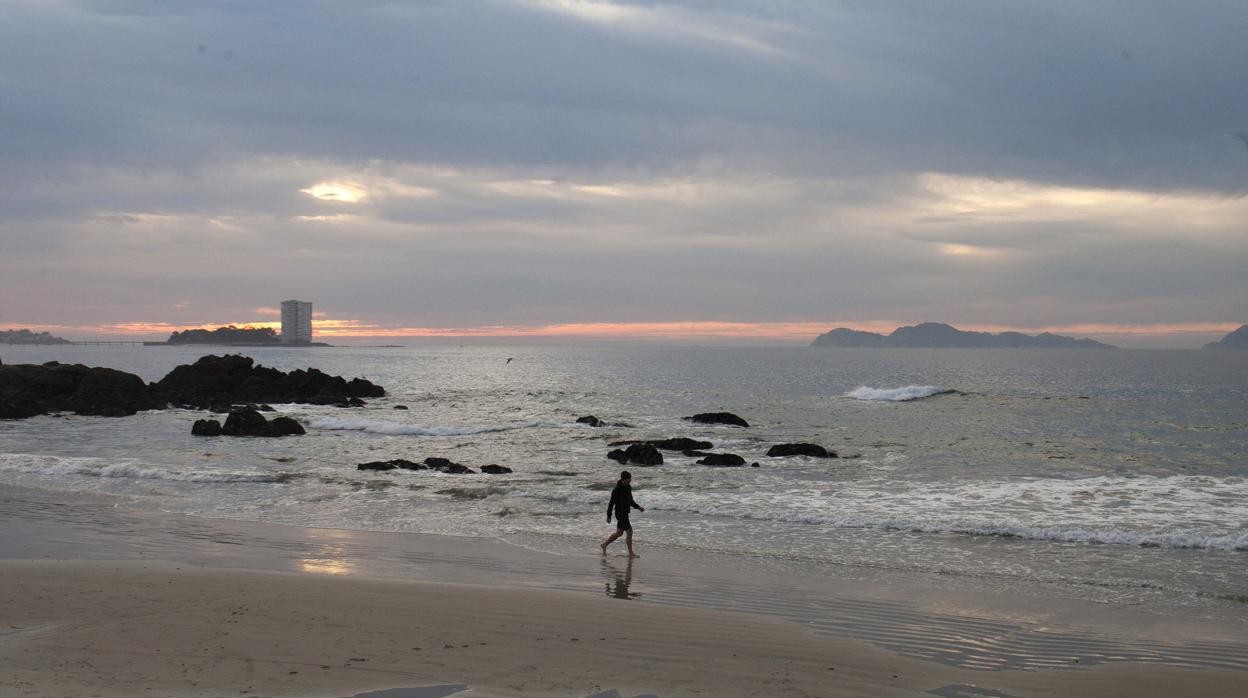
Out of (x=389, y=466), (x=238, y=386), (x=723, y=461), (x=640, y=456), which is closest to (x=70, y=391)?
(x=238, y=386)

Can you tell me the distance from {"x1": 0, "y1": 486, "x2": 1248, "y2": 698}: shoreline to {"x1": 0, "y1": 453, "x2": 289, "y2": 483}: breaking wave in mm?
6958

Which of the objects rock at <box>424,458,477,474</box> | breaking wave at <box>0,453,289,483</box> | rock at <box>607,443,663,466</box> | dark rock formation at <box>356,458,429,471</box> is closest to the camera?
breaking wave at <box>0,453,289,483</box>

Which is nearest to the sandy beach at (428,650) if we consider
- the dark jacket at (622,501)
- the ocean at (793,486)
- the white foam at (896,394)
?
the dark jacket at (622,501)

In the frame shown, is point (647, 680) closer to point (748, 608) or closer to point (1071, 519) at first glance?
point (748, 608)

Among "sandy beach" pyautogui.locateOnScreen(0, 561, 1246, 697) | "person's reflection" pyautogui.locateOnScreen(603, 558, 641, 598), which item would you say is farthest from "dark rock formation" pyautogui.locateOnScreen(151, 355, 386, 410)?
"sandy beach" pyautogui.locateOnScreen(0, 561, 1246, 697)

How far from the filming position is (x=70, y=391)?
47156 millimetres

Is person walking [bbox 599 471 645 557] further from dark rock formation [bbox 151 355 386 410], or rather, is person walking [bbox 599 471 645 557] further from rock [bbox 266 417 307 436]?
dark rock formation [bbox 151 355 386 410]

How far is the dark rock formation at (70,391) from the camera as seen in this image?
44188 millimetres

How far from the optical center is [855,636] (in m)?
10.1

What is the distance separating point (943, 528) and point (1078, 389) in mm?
72332

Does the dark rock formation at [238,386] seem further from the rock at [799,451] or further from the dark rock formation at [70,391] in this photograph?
the rock at [799,451]

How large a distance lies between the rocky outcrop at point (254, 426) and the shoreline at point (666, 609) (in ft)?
62.4

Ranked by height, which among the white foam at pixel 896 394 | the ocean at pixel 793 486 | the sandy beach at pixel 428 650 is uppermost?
the white foam at pixel 896 394

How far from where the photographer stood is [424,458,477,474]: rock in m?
26.4
